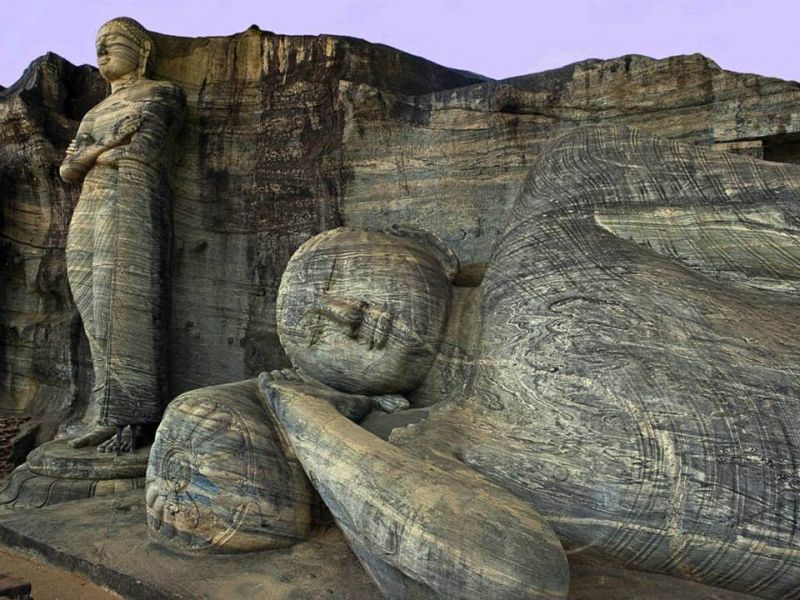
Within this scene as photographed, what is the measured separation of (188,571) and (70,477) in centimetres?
135

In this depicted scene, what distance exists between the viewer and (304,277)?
251 cm

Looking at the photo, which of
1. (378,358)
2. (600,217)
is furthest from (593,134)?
(378,358)

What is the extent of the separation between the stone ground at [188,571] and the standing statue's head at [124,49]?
2379 millimetres

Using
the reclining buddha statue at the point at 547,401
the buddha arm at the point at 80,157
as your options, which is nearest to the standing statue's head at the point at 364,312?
the reclining buddha statue at the point at 547,401

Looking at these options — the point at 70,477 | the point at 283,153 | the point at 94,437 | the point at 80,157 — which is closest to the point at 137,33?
the point at 80,157

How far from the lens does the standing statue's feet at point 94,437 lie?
3463 mm

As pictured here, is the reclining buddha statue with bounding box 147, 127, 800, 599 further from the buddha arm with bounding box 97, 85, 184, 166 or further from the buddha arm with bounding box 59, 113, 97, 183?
the buddha arm with bounding box 59, 113, 97, 183

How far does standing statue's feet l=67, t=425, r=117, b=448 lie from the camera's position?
11.4 ft

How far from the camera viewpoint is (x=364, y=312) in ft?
7.89

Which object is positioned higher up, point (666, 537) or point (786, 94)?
point (786, 94)

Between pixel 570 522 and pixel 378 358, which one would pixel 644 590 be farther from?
pixel 378 358

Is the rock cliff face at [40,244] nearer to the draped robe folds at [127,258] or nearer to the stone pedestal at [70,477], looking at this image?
the draped robe folds at [127,258]

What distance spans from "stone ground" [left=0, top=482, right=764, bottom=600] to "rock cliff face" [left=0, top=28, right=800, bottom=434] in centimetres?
121

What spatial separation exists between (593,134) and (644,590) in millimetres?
1382
